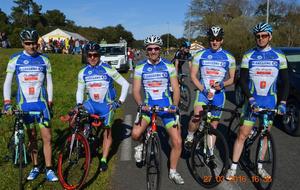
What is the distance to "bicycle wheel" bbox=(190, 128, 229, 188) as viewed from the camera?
5324mm

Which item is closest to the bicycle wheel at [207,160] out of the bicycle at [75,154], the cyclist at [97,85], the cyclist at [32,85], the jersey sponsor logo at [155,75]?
the jersey sponsor logo at [155,75]

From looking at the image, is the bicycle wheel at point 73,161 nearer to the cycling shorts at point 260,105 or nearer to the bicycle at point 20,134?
the bicycle at point 20,134

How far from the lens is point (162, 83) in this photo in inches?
210

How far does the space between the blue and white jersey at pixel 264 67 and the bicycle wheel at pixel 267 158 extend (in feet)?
2.28

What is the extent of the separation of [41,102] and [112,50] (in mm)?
22427

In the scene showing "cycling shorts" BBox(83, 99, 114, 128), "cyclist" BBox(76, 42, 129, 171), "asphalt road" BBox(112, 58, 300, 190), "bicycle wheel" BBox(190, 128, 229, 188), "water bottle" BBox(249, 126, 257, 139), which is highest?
"cyclist" BBox(76, 42, 129, 171)

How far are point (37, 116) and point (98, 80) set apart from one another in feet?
3.49

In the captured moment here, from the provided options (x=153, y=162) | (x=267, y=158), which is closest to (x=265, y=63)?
(x=267, y=158)

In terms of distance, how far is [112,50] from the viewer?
27.7 m

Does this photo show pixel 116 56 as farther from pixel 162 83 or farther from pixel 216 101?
pixel 162 83

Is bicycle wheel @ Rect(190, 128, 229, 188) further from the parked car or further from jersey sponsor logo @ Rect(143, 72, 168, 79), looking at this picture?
the parked car

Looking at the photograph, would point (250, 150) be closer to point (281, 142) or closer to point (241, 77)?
point (241, 77)

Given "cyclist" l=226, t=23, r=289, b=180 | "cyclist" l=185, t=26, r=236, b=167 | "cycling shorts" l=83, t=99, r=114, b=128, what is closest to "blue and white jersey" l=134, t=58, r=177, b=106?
"cyclist" l=185, t=26, r=236, b=167

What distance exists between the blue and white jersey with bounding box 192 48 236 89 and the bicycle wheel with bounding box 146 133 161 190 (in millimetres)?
1436
